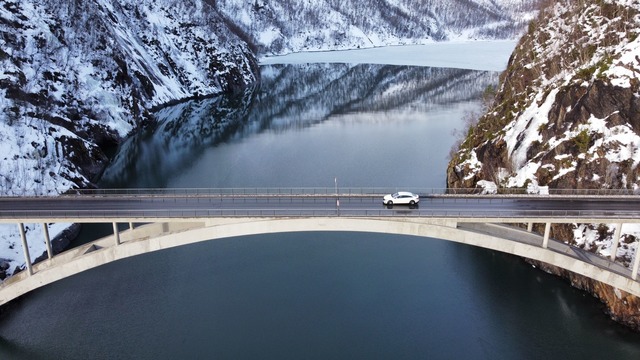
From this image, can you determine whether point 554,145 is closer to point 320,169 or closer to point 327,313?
point 327,313

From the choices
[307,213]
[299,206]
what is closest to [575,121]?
[299,206]

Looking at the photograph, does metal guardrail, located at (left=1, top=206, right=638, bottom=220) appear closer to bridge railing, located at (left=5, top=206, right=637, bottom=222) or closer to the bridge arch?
bridge railing, located at (left=5, top=206, right=637, bottom=222)

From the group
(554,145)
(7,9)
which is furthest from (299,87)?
(554,145)

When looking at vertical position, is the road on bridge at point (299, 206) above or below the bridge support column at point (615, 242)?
above

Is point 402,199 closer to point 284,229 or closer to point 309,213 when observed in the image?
point 309,213

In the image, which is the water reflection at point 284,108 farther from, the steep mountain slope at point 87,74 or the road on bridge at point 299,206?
the road on bridge at point 299,206

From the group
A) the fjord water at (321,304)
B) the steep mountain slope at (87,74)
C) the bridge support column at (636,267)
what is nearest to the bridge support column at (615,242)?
the bridge support column at (636,267)

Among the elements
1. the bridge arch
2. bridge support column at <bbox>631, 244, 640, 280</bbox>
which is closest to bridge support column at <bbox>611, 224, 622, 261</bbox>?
bridge support column at <bbox>631, 244, 640, 280</bbox>
